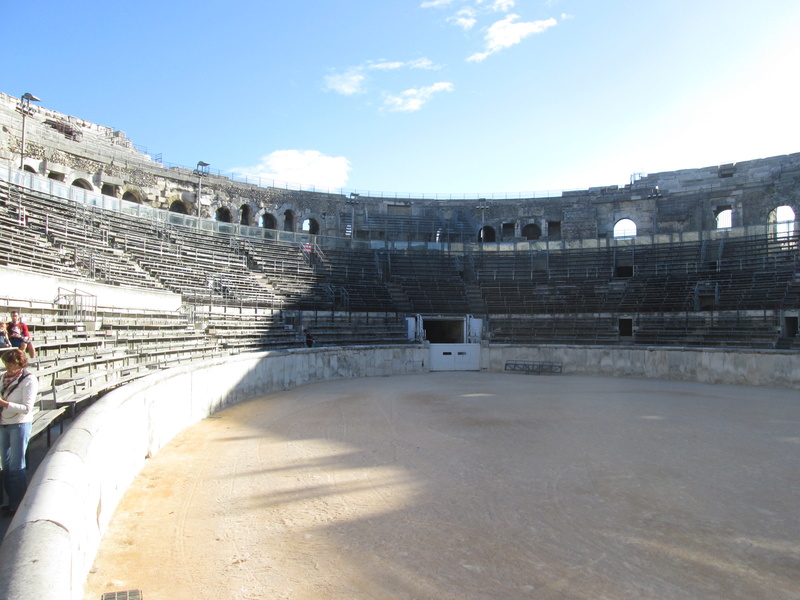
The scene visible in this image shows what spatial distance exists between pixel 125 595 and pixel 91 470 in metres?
1.17

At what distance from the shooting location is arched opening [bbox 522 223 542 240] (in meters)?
38.5

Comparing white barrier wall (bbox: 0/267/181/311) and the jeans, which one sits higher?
white barrier wall (bbox: 0/267/181/311)

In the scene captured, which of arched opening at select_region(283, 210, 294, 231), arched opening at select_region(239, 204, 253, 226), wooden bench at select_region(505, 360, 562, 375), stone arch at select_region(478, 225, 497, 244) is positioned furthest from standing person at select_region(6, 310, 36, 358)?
stone arch at select_region(478, 225, 497, 244)

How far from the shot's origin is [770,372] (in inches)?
763

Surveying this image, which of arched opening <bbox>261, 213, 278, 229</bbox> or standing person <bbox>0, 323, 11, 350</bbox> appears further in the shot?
arched opening <bbox>261, 213, 278, 229</bbox>

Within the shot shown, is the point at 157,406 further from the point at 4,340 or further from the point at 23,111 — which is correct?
the point at 23,111

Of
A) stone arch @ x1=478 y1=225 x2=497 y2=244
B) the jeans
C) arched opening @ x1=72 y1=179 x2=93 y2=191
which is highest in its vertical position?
arched opening @ x1=72 y1=179 x2=93 y2=191

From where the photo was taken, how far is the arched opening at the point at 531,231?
3853cm

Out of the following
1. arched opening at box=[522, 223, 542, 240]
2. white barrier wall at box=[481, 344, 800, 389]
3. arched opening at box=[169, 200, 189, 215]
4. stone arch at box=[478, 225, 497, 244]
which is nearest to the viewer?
white barrier wall at box=[481, 344, 800, 389]

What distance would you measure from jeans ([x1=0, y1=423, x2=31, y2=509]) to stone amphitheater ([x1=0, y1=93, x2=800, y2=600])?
0.48 metres

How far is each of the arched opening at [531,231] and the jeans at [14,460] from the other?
36434 millimetres

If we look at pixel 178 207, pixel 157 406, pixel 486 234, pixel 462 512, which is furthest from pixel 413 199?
pixel 462 512

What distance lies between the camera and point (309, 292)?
1075 inches

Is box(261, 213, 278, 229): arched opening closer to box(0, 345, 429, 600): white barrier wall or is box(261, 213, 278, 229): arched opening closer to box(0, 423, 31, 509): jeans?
box(0, 345, 429, 600): white barrier wall
